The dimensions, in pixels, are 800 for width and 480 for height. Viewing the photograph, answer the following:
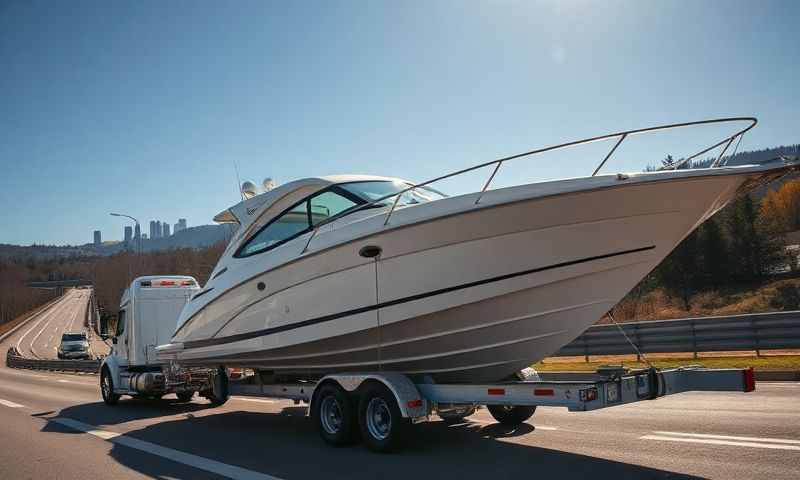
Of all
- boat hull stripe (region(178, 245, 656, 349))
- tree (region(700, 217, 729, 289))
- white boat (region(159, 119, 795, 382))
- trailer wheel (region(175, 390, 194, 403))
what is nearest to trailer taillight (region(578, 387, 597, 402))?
white boat (region(159, 119, 795, 382))

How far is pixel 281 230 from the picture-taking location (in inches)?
330

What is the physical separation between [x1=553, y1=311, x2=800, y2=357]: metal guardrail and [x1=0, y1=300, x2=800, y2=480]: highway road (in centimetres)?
315

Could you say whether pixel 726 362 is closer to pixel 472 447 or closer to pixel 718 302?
pixel 472 447

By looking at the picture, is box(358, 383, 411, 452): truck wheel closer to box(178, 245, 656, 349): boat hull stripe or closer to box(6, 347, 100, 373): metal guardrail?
box(178, 245, 656, 349): boat hull stripe

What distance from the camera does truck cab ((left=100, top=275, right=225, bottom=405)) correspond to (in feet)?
41.8

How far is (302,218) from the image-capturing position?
26.8 feet

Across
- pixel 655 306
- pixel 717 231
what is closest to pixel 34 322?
pixel 655 306

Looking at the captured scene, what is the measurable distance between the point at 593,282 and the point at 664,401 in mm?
4162

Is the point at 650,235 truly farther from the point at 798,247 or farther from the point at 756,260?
the point at 798,247

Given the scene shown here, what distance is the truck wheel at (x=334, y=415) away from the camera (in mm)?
7102

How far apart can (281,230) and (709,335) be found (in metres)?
9.83

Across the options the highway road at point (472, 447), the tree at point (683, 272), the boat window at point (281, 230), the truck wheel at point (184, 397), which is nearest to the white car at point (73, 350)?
the truck wheel at point (184, 397)

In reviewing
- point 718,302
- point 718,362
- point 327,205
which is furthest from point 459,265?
point 718,302

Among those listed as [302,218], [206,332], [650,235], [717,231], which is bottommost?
[206,332]
